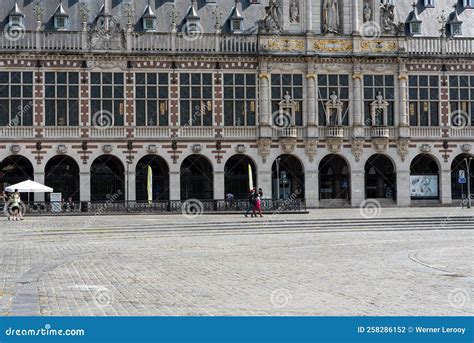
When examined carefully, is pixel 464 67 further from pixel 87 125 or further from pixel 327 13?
pixel 87 125

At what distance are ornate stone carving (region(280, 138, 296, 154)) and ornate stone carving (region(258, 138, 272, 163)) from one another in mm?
973

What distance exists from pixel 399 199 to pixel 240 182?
40.5ft

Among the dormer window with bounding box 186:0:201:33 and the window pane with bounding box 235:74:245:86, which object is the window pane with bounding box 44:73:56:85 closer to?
the dormer window with bounding box 186:0:201:33

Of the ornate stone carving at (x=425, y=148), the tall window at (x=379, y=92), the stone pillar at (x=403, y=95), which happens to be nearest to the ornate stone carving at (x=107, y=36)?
the tall window at (x=379, y=92)

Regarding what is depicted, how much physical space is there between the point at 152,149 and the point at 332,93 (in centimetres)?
1439

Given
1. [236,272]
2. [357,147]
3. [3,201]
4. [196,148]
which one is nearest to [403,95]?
[357,147]

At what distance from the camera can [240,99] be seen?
59000 mm

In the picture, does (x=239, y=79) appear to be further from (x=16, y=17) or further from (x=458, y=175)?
(x=458, y=175)

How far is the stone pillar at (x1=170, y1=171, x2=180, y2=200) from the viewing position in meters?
57.7

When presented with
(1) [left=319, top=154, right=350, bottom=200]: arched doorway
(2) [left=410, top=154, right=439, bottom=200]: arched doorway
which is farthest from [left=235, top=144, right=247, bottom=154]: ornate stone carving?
(2) [left=410, top=154, right=439, bottom=200]: arched doorway

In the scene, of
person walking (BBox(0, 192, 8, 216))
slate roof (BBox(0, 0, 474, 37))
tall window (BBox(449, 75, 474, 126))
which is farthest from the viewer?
tall window (BBox(449, 75, 474, 126))

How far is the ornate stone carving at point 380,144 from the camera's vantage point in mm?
59938

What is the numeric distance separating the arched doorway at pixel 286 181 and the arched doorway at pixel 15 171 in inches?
721
